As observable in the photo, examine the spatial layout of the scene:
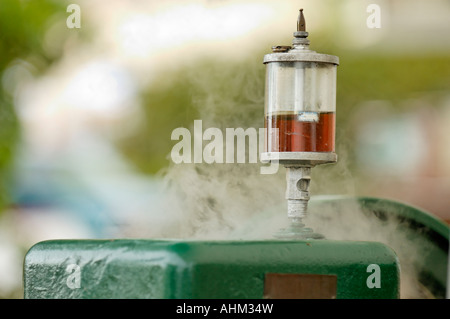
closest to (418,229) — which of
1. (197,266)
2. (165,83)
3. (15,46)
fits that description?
(197,266)

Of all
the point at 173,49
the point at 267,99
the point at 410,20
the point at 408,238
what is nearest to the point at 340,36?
the point at 410,20

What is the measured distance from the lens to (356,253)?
1931 mm

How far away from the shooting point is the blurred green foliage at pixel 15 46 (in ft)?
17.8

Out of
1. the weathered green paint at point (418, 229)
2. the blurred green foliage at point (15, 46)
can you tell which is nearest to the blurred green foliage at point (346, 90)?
the blurred green foliage at point (15, 46)

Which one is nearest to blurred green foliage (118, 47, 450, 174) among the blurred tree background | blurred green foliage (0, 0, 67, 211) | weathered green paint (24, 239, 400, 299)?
the blurred tree background

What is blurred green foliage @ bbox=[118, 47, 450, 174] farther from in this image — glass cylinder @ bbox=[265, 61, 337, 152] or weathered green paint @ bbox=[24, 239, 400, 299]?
weathered green paint @ bbox=[24, 239, 400, 299]

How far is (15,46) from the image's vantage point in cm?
557

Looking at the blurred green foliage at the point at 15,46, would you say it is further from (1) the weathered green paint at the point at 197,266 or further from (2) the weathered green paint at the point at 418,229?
(1) the weathered green paint at the point at 197,266

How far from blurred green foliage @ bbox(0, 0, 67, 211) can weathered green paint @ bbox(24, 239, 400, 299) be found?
12.0 feet

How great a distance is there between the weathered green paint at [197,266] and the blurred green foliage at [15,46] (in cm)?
367

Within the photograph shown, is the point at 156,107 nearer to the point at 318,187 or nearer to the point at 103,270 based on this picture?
the point at 318,187

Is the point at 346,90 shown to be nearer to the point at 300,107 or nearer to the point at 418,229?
the point at 418,229

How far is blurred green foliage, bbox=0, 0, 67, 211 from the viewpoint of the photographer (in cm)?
541

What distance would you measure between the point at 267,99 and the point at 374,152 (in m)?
3.43
